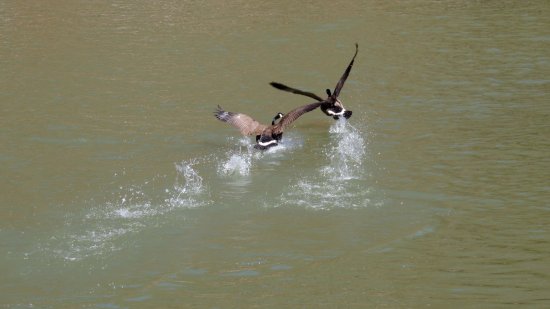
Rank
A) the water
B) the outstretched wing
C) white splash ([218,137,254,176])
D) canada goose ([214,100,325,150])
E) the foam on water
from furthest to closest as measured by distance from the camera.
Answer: the outstretched wing
canada goose ([214,100,325,150])
white splash ([218,137,254,176])
the foam on water
the water

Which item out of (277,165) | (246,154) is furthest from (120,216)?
(246,154)

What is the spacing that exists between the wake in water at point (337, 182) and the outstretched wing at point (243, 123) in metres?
1.28

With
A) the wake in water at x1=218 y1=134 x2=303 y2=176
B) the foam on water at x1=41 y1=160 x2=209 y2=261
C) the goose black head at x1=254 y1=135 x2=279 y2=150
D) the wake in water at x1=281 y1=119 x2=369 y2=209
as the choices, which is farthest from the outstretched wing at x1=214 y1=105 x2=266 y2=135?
the foam on water at x1=41 y1=160 x2=209 y2=261

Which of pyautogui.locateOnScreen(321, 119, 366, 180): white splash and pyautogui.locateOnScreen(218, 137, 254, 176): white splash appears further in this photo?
pyautogui.locateOnScreen(218, 137, 254, 176): white splash

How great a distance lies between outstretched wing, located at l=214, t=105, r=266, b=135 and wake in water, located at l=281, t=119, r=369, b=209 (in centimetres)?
128

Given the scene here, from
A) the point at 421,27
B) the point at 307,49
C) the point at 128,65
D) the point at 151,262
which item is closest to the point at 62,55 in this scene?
the point at 128,65

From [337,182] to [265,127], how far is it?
2.38m

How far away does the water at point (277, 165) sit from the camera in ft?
36.9

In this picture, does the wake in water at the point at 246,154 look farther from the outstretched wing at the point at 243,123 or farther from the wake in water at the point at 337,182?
the wake in water at the point at 337,182

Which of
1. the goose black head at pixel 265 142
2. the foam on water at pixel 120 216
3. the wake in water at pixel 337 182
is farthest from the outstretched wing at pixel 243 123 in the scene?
the foam on water at pixel 120 216

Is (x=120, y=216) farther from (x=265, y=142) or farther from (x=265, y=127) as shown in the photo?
(x=265, y=127)

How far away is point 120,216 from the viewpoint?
13383mm

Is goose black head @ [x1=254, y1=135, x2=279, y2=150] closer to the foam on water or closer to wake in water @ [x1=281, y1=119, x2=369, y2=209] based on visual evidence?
wake in water @ [x1=281, y1=119, x2=369, y2=209]

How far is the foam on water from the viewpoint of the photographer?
12297 millimetres
